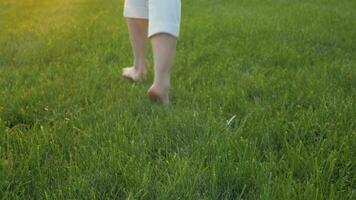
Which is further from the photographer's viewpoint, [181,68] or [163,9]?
[181,68]

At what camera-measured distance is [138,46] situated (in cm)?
217

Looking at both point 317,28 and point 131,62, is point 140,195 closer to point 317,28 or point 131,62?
point 131,62

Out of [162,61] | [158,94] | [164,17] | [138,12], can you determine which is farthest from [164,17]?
[138,12]

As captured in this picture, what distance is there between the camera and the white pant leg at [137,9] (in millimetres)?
2008

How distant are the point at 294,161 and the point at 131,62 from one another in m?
1.65

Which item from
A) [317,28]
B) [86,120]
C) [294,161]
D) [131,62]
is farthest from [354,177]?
[317,28]

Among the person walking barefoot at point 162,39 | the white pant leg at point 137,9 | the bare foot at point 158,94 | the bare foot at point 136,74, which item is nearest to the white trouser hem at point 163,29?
the person walking barefoot at point 162,39

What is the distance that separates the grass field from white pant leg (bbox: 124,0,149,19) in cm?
33

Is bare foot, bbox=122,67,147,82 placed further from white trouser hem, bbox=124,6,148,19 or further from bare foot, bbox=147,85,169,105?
bare foot, bbox=147,85,169,105

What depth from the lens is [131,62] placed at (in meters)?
2.65

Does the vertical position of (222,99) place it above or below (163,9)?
below

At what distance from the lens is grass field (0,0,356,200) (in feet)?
3.52

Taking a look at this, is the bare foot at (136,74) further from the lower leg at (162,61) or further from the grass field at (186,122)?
the lower leg at (162,61)

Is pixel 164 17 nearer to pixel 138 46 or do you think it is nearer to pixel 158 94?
pixel 158 94
